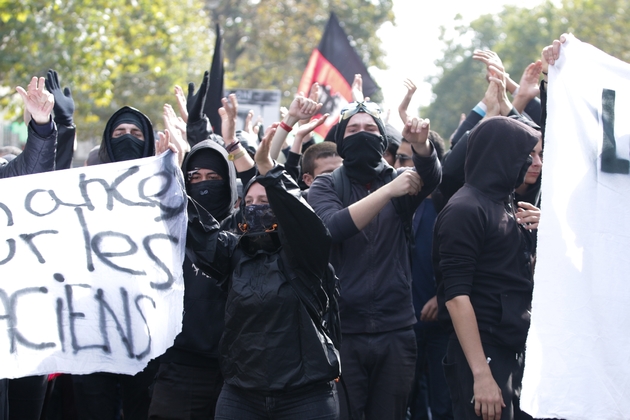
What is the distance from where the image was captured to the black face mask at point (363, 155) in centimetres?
469

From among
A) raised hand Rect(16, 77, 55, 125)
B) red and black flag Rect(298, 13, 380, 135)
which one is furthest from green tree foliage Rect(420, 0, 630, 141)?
raised hand Rect(16, 77, 55, 125)

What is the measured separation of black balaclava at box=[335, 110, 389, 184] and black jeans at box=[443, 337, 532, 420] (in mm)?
1009

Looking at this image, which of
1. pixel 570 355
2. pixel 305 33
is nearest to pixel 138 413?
pixel 570 355

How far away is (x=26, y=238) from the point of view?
4.17m

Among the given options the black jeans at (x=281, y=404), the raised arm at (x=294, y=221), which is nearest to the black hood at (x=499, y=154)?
the raised arm at (x=294, y=221)

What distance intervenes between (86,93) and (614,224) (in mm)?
14205

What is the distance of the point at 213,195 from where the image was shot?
465cm

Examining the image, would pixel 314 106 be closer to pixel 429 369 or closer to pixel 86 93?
pixel 429 369

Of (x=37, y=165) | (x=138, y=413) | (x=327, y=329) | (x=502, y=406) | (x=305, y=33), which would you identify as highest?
(x=305, y=33)

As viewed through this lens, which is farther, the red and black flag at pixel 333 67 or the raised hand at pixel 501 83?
the red and black flag at pixel 333 67

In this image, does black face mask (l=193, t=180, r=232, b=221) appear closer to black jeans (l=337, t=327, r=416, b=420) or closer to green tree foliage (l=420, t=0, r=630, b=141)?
black jeans (l=337, t=327, r=416, b=420)

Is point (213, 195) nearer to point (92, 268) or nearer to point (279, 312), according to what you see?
point (92, 268)

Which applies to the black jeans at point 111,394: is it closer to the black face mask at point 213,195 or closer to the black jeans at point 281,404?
the black face mask at point 213,195

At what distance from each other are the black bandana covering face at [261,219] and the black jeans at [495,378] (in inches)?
42.3
